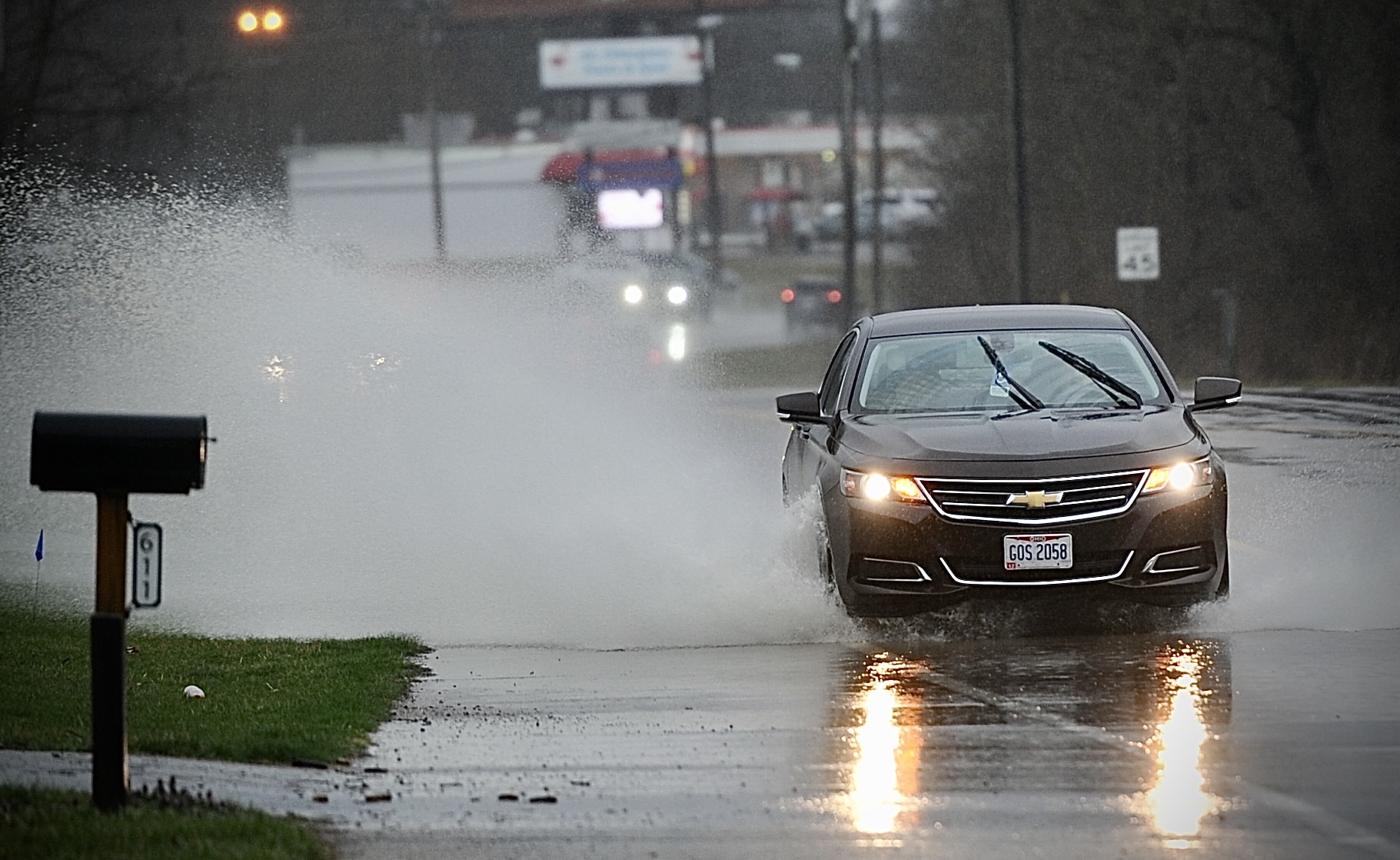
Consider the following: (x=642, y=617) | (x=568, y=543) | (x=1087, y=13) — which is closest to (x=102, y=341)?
(x=568, y=543)

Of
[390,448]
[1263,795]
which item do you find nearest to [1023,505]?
[1263,795]

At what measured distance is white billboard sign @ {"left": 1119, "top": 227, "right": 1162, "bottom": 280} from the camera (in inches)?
1412

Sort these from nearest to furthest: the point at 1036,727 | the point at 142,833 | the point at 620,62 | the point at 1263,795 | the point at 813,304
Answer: the point at 142,833 → the point at 1263,795 → the point at 1036,727 → the point at 813,304 → the point at 620,62

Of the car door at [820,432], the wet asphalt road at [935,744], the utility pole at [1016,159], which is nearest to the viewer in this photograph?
the wet asphalt road at [935,744]

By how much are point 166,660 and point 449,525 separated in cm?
518

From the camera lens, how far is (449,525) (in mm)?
16109

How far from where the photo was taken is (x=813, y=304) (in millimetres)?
61500

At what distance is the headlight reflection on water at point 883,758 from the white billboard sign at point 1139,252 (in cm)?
2706

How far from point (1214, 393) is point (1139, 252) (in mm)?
24958

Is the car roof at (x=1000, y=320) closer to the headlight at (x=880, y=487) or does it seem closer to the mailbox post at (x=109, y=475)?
the headlight at (x=880, y=487)

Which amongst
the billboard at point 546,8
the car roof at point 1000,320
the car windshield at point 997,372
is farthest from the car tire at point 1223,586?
the billboard at point 546,8

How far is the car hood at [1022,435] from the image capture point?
34.6ft

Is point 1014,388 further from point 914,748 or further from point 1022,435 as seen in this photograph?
point 914,748

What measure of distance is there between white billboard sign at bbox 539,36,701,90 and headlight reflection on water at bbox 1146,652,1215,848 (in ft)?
235
